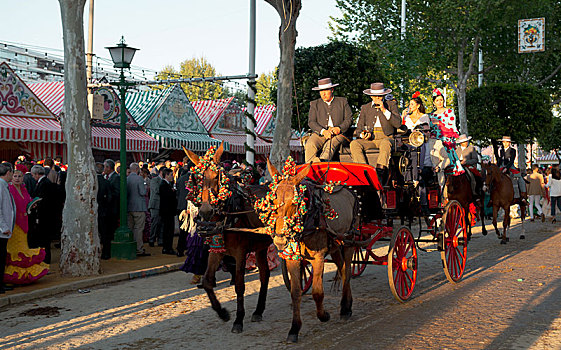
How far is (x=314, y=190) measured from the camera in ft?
23.3

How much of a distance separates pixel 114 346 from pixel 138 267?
19.2 feet

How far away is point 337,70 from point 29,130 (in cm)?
1046

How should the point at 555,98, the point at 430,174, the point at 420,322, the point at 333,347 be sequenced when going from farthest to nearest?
the point at 555,98 < the point at 430,174 < the point at 420,322 < the point at 333,347

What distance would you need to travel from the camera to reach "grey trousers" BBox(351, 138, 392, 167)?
909 centimetres

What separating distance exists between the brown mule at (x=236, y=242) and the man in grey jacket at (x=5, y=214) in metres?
3.99

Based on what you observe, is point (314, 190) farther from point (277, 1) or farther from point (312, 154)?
point (277, 1)

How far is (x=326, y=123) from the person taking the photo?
963cm

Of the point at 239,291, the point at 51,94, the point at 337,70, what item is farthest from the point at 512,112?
the point at 239,291

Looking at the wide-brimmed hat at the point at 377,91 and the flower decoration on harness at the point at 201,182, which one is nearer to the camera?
the flower decoration on harness at the point at 201,182

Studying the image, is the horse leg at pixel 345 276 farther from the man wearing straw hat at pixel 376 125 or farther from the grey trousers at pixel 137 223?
the grey trousers at pixel 137 223

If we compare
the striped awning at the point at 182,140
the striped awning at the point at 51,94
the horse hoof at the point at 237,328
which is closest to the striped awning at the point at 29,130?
the striped awning at the point at 51,94

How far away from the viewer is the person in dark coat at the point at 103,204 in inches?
530

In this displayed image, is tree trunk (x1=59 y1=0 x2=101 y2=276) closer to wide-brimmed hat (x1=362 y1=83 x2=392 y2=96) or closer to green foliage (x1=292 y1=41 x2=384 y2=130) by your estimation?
wide-brimmed hat (x1=362 y1=83 x2=392 y2=96)

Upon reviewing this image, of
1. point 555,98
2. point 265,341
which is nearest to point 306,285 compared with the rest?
point 265,341
